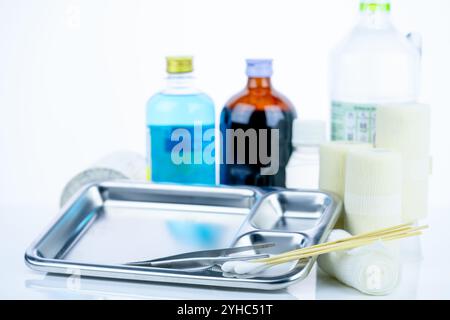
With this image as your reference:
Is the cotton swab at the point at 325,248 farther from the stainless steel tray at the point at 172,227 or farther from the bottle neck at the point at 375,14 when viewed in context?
the bottle neck at the point at 375,14

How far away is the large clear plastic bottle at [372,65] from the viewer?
1377 millimetres

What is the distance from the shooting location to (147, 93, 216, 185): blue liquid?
1416mm

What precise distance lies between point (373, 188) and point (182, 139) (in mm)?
404

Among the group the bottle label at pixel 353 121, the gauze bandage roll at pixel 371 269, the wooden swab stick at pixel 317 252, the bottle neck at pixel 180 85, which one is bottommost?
the gauze bandage roll at pixel 371 269

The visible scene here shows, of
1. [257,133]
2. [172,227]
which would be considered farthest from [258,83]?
[172,227]

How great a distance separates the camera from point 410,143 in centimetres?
120

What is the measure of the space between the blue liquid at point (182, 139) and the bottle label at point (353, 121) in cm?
22

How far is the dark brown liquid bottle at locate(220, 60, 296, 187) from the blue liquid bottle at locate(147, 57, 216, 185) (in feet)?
0.13

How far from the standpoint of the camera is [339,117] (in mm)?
1359

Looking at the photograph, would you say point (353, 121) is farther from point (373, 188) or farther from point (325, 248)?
point (325, 248)

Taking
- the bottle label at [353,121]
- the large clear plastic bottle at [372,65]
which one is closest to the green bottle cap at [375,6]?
the large clear plastic bottle at [372,65]

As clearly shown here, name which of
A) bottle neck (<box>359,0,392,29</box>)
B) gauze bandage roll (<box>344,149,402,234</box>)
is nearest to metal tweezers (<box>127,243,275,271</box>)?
gauze bandage roll (<box>344,149,402,234</box>)

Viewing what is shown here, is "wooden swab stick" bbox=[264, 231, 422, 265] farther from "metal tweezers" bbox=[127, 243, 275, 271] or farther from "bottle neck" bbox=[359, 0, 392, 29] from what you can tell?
"bottle neck" bbox=[359, 0, 392, 29]

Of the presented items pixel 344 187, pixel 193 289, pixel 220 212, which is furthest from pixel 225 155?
pixel 193 289
